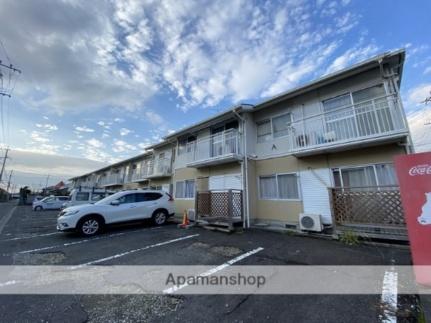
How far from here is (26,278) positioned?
412 cm

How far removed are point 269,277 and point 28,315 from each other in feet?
13.3

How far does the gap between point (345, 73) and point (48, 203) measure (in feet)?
106

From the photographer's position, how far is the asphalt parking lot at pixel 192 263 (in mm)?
2764

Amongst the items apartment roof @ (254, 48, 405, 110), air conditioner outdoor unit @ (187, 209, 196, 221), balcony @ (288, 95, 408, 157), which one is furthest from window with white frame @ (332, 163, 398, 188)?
air conditioner outdoor unit @ (187, 209, 196, 221)

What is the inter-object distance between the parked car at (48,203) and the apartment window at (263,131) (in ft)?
90.7

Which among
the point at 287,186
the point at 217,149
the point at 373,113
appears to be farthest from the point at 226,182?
the point at 373,113

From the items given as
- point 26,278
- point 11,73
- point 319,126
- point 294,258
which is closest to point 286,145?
point 319,126

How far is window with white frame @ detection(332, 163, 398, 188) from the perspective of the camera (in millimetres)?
6570

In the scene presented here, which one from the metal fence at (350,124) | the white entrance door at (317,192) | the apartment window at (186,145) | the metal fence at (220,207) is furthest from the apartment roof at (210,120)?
the white entrance door at (317,192)

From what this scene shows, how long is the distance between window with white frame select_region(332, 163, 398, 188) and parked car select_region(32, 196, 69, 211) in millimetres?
30883

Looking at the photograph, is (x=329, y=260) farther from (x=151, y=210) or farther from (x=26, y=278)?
(x=151, y=210)

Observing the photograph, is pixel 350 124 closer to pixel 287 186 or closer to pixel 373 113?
pixel 373 113

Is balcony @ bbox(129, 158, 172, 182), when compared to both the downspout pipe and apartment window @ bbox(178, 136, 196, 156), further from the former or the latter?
the downspout pipe

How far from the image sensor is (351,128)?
7145mm
